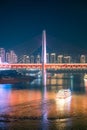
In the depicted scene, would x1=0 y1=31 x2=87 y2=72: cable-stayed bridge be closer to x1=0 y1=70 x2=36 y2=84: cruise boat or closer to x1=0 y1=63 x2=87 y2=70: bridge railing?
x1=0 y1=63 x2=87 y2=70: bridge railing

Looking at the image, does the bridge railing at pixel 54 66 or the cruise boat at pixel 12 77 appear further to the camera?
the cruise boat at pixel 12 77

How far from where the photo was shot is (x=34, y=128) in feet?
31.0

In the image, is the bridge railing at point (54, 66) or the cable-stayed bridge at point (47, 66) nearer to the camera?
the cable-stayed bridge at point (47, 66)

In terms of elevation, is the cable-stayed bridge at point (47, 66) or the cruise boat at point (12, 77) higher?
the cable-stayed bridge at point (47, 66)

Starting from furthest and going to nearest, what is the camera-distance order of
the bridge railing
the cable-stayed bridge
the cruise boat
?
the cruise boat → the bridge railing → the cable-stayed bridge

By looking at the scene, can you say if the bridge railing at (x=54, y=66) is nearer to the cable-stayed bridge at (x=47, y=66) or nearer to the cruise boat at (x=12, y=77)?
the cable-stayed bridge at (x=47, y=66)

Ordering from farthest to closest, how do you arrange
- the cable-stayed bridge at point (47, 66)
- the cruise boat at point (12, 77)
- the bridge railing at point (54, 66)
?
1. the cruise boat at point (12, 77)
2. the bridge railing at point (54, 66)
3. the cable-stayed bridge at point (47, 66)

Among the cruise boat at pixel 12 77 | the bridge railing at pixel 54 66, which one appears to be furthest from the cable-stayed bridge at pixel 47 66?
the cruise boat at pixel 12 77

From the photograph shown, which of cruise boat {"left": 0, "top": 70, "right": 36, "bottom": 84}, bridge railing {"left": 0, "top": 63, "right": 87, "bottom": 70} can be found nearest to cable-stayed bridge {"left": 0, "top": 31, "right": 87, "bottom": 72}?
bridge railing {"left": 0, "top": 63, "right": 87, "bottom": 70}

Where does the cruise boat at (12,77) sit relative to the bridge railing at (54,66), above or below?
below

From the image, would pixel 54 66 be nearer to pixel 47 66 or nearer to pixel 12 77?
pixel 47 66

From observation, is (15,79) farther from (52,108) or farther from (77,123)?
(77,123)

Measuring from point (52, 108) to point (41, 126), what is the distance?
13.0 ft

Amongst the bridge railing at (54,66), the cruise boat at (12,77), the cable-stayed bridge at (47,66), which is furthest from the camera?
the cruise boat at (12,77)
